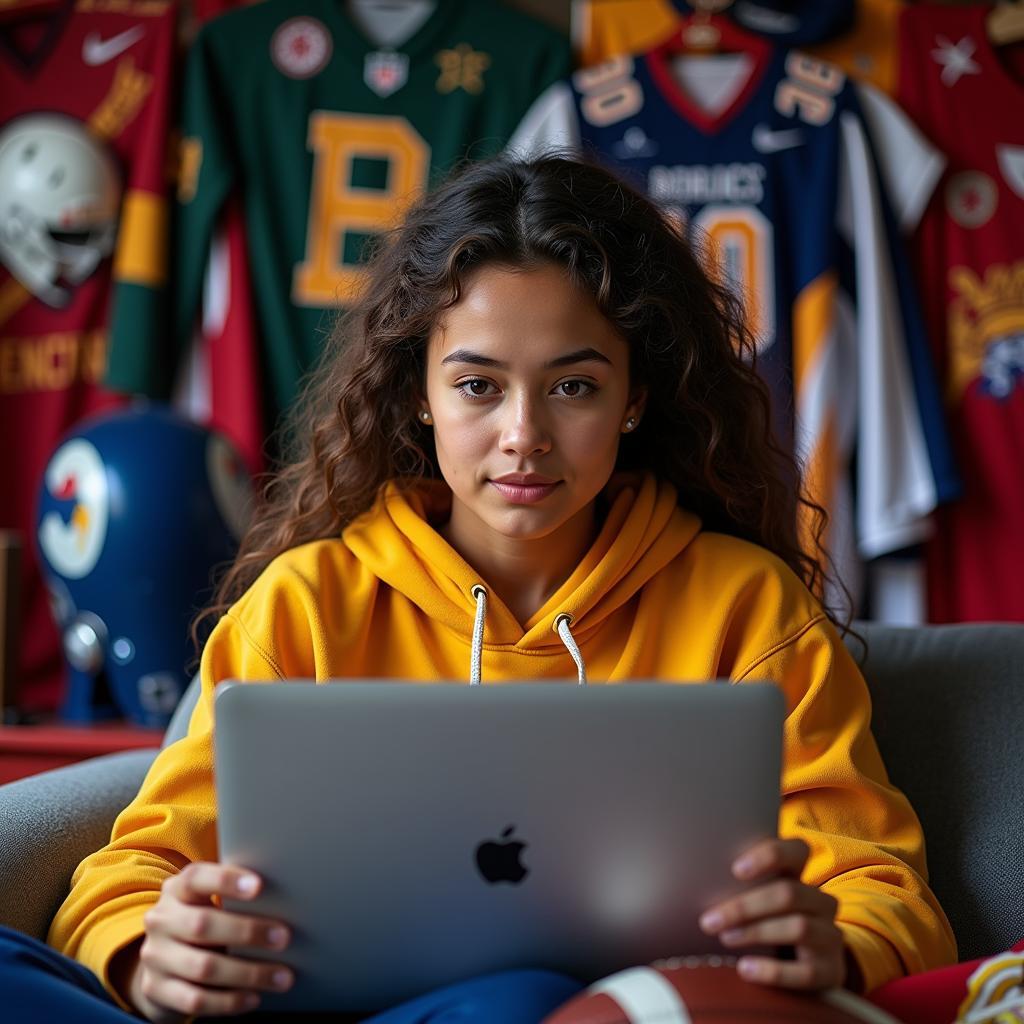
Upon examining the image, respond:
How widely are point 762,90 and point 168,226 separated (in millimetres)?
955

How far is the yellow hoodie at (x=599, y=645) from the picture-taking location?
94cm

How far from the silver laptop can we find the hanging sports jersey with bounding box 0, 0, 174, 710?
1532 millimetres

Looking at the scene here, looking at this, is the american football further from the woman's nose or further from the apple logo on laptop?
the woman's nose

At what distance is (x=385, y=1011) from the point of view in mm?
741

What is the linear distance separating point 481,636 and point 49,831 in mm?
348

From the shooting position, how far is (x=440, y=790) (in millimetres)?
702

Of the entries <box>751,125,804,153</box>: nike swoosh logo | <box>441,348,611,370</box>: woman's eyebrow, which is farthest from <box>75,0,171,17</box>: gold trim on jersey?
<box>441,348,611,370</box>: woman's eyebrow

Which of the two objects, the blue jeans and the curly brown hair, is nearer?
the blue jeans

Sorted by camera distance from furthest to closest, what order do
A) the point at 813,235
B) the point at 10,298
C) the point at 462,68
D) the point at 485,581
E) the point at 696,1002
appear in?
the point at 10,298 < the point at 462,68 < the point at 813,235 < the point at 485,581 < the point at 696,1002

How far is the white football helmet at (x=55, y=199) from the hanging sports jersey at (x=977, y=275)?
1.25 metres

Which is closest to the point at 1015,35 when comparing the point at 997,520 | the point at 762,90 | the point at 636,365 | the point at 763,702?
the point at 762,90

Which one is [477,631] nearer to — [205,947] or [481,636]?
[481,636]

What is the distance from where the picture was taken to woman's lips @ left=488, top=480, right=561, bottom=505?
40.2 inches

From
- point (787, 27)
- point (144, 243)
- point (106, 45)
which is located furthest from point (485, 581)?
point (106, 45)
